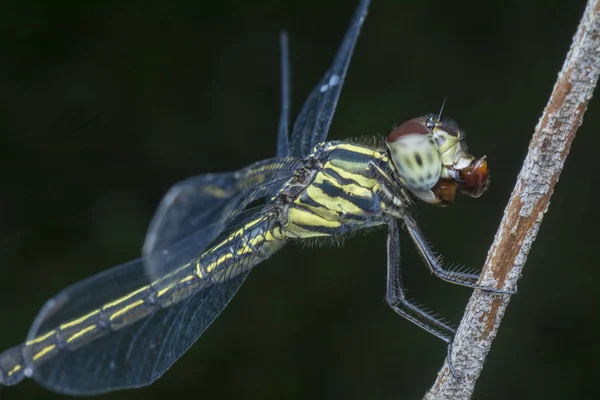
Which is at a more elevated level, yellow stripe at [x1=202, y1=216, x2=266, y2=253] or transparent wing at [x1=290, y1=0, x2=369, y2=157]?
transparent wing at [x1=290, y1=0, x2=369, y2=157]

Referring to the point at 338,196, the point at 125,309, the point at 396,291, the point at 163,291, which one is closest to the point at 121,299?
the point at 125,309

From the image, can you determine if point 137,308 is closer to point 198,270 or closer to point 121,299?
point 121,299

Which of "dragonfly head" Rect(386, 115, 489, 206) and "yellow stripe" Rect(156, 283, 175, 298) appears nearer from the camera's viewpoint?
"dragonfly head" Rect(386, 115, 489, 206)

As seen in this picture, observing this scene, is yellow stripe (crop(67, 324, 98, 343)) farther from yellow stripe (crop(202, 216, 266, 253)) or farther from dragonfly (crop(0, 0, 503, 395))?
yellow stripe (crop(202, 216, 266, 253))

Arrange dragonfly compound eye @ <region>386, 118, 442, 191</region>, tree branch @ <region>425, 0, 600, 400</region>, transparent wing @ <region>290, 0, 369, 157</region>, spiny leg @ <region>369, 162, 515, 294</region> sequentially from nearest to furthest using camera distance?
tree branch @ <region>425, 0, 600, 400</region> < dragonfly compound eye @ <region>386, 118, 442, 191</region> < spiny leg @ <region>369, 162, 515, 294</region> < transparent wing @ <region>290, 0, 369, 157</region>

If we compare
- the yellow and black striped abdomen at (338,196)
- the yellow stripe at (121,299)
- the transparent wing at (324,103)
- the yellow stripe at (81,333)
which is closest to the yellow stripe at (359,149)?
the yellow and black striped abdomen at (338,196)

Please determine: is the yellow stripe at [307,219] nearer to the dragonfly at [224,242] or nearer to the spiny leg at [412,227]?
the dragonfly at [224,242]

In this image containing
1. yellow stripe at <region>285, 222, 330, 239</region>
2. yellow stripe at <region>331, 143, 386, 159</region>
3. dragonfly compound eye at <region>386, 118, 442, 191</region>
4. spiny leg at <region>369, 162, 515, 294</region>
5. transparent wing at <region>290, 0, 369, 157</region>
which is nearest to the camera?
dragonfly compound eye at <region>386, 118, 442, 191</region>

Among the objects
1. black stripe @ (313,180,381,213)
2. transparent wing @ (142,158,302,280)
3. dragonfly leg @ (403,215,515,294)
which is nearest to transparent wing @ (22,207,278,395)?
transparent wing @ (142,158,302,280)
